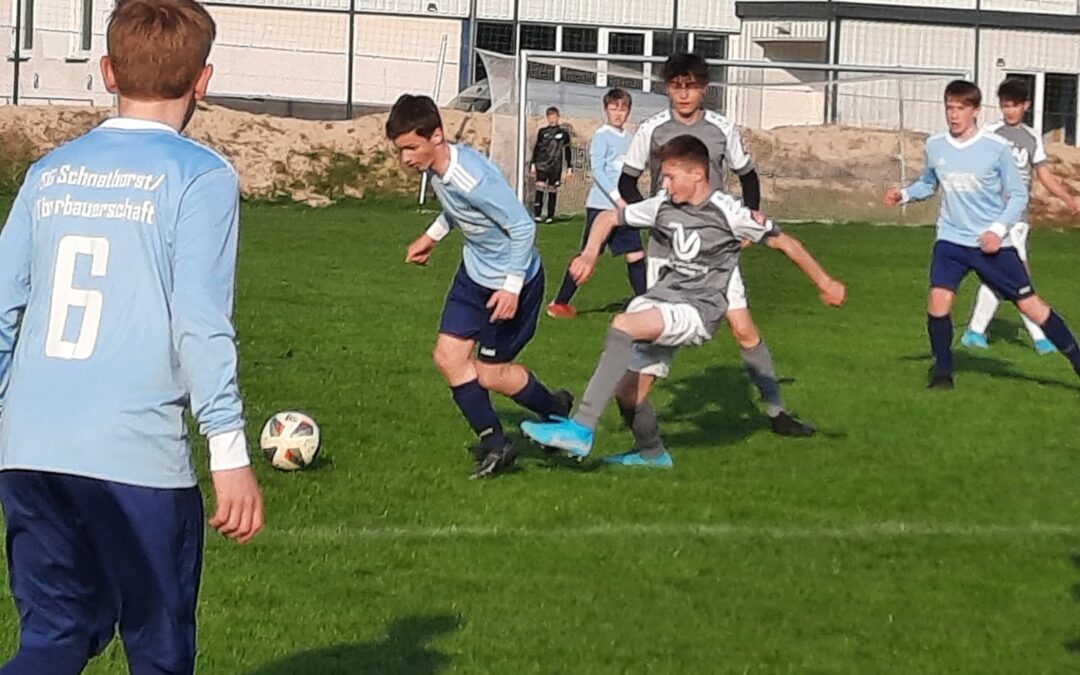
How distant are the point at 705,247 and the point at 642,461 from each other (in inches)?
41.6

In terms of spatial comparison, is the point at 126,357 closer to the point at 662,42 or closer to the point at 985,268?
the point at 985,268

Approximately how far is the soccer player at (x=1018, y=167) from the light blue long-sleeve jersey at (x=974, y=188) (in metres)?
1.62

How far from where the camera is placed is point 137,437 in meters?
3.68

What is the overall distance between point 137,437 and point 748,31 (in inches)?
A: 1368

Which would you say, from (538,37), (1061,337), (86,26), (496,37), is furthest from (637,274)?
(86,26)

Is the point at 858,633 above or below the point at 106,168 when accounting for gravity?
below

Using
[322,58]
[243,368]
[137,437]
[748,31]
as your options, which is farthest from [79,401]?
[748,31]

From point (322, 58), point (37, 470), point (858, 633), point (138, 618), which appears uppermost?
point (322, 58)

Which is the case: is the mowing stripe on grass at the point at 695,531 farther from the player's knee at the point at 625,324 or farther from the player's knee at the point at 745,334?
the player's knee at the point at 745,334

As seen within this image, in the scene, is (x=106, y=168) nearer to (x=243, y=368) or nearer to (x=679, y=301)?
(x=679, y=301)

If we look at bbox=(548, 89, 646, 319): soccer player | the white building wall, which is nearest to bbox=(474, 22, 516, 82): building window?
the white building wall

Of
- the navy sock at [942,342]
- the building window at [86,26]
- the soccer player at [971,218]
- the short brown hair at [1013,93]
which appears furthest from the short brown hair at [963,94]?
the building window at [86,26]

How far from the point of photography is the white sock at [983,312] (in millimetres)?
13414

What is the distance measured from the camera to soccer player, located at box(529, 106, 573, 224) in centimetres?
2536
